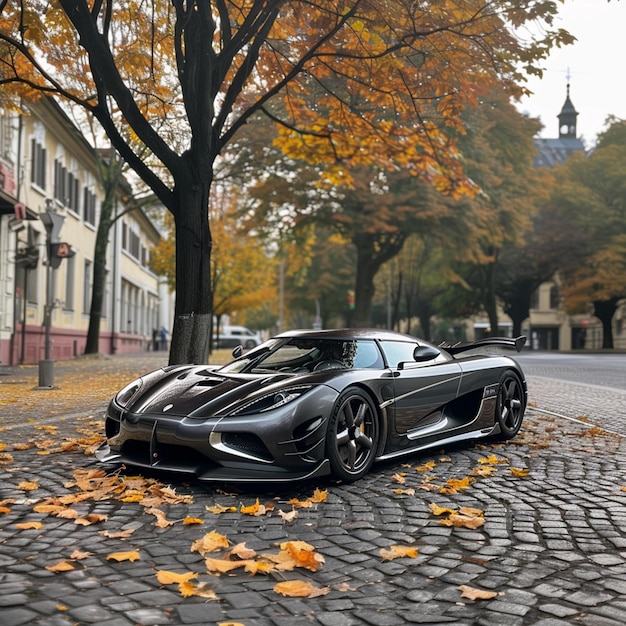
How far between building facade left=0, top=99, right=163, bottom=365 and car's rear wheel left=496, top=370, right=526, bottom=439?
8619mm

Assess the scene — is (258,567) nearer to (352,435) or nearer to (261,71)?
(352,435)

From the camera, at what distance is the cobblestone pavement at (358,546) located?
294 centimetres

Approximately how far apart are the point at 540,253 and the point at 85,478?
1861 inches

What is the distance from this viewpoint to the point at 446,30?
9.91m

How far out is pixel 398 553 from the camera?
366 centimetres

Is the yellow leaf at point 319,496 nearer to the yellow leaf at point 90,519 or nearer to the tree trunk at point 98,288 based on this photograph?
the yellow leaf at point 90,519

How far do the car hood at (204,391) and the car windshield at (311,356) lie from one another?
0.88ft

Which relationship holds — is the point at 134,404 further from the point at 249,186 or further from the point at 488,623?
the point at 249,186

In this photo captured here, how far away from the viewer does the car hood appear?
4.94 meters

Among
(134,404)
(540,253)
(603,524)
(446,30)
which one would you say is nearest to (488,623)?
(603,524)

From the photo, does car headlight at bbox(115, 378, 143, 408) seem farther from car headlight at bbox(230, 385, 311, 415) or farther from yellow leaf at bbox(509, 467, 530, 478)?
yellow leaf at bbox(509, 467, 530, 478)

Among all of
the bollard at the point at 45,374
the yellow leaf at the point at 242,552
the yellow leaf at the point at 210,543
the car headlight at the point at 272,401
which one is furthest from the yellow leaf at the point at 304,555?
the bollard at the point at 45,374

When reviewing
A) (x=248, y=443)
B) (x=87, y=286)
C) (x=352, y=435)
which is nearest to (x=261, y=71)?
(x=352, y=435)

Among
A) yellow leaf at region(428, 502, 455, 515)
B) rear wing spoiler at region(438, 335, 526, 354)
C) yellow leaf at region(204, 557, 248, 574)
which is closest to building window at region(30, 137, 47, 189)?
rear wing spoiler at region(438, 335, 526, 354)
